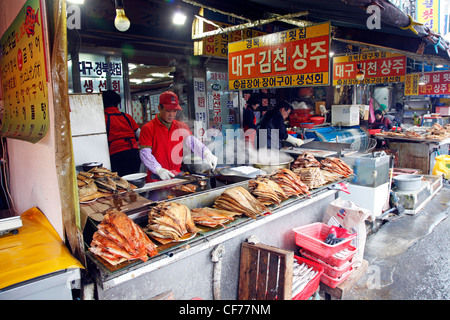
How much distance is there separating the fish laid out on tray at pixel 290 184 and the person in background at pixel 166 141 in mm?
1256

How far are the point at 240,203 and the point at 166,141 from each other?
2.42 meters

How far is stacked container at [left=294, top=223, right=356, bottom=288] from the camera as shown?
3297 mm

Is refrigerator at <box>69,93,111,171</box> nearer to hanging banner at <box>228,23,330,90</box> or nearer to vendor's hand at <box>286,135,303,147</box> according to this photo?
hanging banner at <box>228,23,330,90</box>

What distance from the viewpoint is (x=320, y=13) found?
635 cm

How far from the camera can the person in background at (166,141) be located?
4.61 m

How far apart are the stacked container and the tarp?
245cm

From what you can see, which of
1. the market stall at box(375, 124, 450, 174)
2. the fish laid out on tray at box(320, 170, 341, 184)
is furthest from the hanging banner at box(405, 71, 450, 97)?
the fish laid out on tray at box(320, 170, 341, 184)

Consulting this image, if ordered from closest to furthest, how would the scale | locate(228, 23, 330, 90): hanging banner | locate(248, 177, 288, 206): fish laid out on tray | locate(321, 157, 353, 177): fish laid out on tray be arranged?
the scale < locate(248, 177, 288, 206): fish laid out on tray < locate(321, 157, 353, 177): fish laid out on tray < locate(228, 23, 330, 90): hanging banner

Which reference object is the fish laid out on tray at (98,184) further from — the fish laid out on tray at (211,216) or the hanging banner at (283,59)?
the hanging banner at (283,59)

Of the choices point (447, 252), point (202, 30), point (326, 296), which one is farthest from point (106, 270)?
point (202, 30)

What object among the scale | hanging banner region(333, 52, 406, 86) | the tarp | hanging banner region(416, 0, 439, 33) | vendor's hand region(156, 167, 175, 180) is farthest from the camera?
hanging banner region(416, 0, 439, 33)

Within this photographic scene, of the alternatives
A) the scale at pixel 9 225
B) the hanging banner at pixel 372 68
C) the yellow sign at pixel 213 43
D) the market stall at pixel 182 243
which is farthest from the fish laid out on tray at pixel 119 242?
the hanging banner at pixel 372 68
